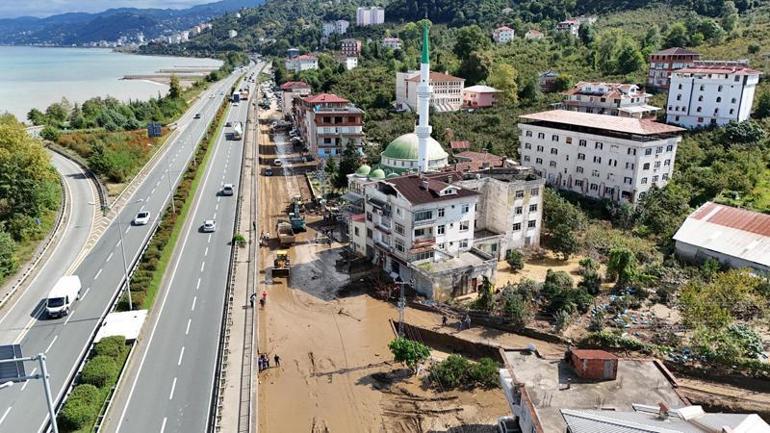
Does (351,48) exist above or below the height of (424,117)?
above

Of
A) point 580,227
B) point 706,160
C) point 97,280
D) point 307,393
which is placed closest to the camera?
point 307,393

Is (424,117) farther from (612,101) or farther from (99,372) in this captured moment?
(99,372)

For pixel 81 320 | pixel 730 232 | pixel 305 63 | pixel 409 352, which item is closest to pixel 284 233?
pixel 81 320

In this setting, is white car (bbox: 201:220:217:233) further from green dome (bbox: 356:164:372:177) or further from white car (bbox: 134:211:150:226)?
green dome (bbox: 356:164:372:177)

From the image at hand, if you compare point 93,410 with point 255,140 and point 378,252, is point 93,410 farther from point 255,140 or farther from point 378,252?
point 255,140

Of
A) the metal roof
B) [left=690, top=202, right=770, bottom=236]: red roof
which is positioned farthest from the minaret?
[left=690, top=202, right=770, bottom=236]: red roof

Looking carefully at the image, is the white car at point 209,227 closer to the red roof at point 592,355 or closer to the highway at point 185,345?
the highway at point 185,345

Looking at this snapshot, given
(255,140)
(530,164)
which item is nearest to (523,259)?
(530,164)
